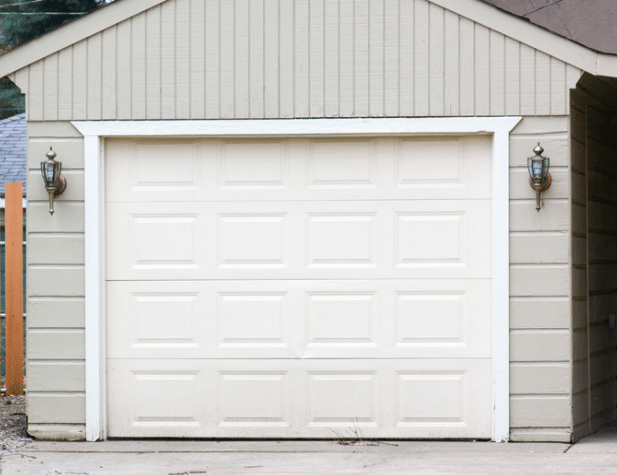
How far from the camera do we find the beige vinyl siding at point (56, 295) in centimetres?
630

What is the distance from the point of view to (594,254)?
6742mm

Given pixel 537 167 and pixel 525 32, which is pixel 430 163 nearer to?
pixel 537 167

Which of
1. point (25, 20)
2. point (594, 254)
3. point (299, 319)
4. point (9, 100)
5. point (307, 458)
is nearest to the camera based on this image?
point (307, 458)

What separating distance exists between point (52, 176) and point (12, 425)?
6.64 feet

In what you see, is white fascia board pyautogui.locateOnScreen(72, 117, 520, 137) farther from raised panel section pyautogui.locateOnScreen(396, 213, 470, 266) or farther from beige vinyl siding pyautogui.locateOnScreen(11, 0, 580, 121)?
raised panel section pyautogui.locateOnScreen(396, 213, 470, 266)

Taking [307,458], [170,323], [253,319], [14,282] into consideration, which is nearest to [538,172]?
[253,319]

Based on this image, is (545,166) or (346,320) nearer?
(545,166)

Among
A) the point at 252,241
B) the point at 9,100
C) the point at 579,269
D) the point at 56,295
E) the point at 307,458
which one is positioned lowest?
the point at 307,458

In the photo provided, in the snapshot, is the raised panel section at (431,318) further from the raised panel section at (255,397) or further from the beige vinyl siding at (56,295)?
the beige vinyl siding at (56,295)

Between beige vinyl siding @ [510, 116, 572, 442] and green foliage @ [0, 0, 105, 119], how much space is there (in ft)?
59.2

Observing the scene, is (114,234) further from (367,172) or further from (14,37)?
(14,37)

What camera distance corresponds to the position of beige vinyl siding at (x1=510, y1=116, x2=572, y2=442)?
20.0 feet

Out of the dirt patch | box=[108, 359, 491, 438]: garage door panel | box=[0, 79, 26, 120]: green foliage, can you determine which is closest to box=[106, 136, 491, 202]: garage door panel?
box=[108, 359, 491, 438]: garage door panel

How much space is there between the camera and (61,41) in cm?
628
